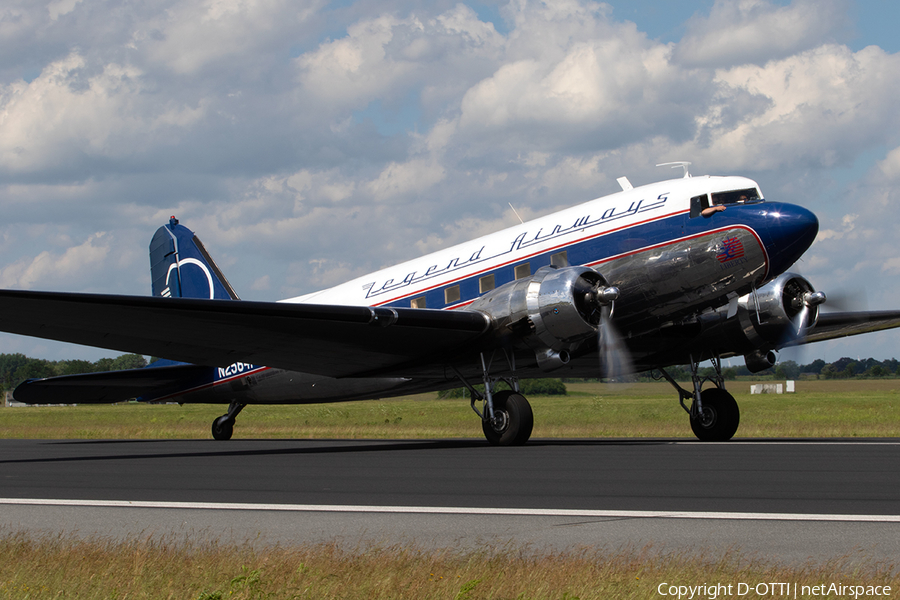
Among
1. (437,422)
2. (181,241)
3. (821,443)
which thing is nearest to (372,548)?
(821,443)

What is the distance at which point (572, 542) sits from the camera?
6.27 metres

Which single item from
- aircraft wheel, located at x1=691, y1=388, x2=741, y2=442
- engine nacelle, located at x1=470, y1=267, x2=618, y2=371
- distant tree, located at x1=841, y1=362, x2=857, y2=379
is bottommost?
distant tree, located at x1=841, y1=362, x2=857, y2=379

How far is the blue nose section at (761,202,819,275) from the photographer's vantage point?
49.8 ft

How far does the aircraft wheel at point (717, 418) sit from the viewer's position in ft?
61.0

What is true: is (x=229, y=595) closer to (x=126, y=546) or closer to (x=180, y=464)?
(x=126, y=546)

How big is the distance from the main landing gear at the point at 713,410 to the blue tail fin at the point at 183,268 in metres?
13.5

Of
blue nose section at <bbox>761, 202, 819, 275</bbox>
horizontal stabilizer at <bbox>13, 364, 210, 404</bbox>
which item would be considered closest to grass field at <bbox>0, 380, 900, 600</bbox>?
blue nose section at <bbox>761, 202, 819, 275</bbox>

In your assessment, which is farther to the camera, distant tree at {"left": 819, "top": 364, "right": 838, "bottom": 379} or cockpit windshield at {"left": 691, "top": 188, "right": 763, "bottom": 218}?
distant tree at {"left": 819, "top": 364, "right": 838, "bottom": 379}

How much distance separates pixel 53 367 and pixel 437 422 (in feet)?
393

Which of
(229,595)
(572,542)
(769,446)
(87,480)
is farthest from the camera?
(769,446)

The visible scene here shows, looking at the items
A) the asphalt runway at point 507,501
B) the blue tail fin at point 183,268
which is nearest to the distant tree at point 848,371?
the blue tail fin at point 183,268

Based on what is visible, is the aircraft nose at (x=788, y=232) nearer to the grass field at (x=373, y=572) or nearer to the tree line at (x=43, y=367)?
the grass field at (x=373, y=572)

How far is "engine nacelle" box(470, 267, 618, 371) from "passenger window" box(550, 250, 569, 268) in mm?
809

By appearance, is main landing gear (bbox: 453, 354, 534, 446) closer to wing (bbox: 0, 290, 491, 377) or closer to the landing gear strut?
wing (bbox: 0, 290, 491, 377)
